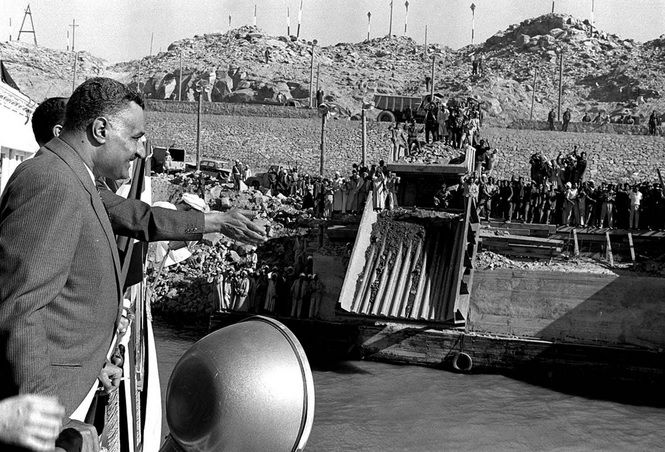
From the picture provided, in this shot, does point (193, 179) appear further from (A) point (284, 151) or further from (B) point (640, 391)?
(B) point (640, 391)

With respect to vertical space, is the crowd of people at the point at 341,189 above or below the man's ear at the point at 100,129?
below

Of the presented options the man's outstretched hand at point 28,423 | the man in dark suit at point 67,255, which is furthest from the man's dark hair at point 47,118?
the man's outstretched hand at point 28,423

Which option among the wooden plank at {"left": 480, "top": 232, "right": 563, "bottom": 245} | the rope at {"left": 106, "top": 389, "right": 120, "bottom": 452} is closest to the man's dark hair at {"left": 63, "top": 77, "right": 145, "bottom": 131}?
the rope at {"left": 106, "top": 389, "right": 120, "bottom": 452}

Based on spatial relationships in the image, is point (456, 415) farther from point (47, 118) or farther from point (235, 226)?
point (235, 226)

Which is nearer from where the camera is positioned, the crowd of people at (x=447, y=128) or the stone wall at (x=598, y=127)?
the crowd of people at (x=447, y=128)

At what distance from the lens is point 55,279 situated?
1.54 m

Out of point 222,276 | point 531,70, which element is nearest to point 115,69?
point 531,70

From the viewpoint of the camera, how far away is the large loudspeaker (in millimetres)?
1758

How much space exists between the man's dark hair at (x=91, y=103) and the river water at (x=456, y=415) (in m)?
9.93

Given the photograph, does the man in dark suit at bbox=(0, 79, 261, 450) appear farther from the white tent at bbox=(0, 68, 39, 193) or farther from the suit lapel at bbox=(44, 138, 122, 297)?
the white tent at bbox=(0, 68, 39, 193)

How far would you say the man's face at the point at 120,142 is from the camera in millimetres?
1883

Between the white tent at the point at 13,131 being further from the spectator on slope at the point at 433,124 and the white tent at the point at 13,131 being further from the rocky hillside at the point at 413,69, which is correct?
the rocky hillside at the point at 413,69

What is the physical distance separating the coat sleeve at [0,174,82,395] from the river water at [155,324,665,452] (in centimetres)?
1010

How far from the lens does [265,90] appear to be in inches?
2324
